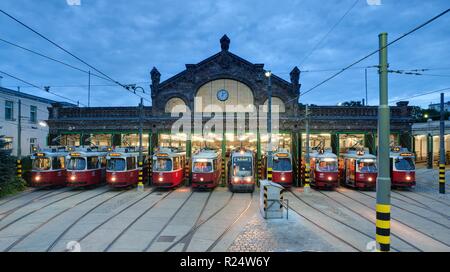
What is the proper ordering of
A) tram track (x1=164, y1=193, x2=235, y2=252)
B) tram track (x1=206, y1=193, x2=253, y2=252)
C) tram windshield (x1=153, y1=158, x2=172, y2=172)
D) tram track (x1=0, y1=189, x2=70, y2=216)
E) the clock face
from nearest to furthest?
1. tram track (x1=206, y1=193, x2=253, y2=252)
2. tram track (x1=164, y1=193, x2=235, y2=252)
3. tram track (x1=0, y1=189, x2=70, y2=216)
4. tram windshield (x1=153, y1=158, x2=172, y2=172)
5. the clock face

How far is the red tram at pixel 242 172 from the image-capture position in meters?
21.7

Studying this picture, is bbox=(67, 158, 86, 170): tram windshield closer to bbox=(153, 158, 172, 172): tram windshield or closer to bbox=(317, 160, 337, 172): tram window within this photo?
bbox=(153, 158, 172, 172): tram windshield

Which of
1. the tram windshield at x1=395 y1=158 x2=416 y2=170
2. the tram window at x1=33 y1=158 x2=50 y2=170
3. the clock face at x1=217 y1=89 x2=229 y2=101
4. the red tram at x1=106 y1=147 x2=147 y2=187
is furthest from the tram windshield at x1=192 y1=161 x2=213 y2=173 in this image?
the tram windshield at x1=395 y1=158 x2=416 y2=170

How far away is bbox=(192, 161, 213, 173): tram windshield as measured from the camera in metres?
22.4

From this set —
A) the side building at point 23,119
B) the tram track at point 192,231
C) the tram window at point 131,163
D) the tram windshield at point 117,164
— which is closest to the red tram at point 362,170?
the tram track at point 192,231

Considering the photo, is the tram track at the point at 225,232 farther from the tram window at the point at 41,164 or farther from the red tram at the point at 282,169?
the tram window at the point at 41,164

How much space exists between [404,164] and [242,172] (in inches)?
485

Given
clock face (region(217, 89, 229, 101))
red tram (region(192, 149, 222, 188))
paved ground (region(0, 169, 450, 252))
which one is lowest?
paved ground (region(0, 169, 450, 252))

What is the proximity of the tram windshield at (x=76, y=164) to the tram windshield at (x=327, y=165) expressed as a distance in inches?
705

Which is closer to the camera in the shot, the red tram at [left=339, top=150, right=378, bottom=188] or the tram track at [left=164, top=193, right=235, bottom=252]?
the tram track at [left=164, top=193, right=235, bottom=252]

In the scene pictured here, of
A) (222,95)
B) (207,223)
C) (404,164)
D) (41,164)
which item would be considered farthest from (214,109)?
(207,223)
